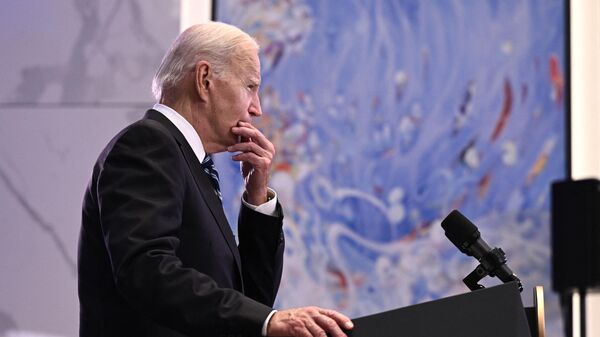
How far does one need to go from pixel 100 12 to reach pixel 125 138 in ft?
7.54

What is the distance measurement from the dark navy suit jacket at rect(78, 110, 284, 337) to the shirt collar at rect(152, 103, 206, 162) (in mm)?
21

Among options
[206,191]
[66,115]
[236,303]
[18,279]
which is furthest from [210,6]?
[236,303]

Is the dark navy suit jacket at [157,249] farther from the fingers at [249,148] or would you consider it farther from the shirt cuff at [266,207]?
the shirt cuff at [266,207]

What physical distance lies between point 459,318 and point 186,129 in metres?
0.79

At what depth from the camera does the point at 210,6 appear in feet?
13.9

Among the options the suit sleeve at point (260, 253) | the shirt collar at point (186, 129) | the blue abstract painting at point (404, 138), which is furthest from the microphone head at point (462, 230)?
the blue abstract painting at point (404, 138)

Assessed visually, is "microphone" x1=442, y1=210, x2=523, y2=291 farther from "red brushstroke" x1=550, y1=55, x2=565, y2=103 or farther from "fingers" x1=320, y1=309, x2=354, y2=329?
"red brushstroke" x1=550, y1=55, x2=565, y2=103

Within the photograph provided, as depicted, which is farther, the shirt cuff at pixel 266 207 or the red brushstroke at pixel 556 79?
the red brushstroke at pixel 556 79

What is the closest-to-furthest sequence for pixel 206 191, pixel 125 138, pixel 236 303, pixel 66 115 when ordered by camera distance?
pixel 236 303, pixel 125 138, pixel 206 191, pixel 66 115

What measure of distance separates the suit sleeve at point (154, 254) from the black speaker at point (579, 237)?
60 cm

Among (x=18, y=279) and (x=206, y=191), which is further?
(x=18, y=279)

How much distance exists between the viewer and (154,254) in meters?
1.95

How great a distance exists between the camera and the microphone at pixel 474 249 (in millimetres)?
2225

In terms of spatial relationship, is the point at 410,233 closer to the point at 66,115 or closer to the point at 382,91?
the point at 382,91
